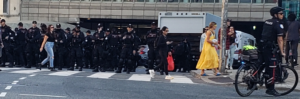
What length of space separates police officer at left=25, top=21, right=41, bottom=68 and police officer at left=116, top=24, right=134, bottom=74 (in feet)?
12.2

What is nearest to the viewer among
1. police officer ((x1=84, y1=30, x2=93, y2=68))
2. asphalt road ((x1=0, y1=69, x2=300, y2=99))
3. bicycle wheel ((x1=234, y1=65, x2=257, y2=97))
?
asphalt road ((x1=0, y1=69, x2=300, y2=99))

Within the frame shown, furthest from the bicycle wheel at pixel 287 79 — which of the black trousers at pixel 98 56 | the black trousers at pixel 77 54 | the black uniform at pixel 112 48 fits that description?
the black trousers at pixel 77 54

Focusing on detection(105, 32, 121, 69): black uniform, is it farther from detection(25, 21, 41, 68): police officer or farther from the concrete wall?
the concrete wall

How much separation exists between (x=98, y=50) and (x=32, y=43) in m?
2.79

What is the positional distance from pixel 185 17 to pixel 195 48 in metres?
1.41

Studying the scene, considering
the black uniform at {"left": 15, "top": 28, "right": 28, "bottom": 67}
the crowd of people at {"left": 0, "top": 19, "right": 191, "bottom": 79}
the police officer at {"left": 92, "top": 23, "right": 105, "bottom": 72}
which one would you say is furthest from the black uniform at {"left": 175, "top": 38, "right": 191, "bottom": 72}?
the black uniform at {"left": 15, "top": 28, "right": 28, "bottom": 67}

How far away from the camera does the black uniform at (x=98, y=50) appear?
17.5 meters

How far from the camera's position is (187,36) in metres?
21.8

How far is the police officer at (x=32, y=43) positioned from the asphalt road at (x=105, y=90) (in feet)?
18.0

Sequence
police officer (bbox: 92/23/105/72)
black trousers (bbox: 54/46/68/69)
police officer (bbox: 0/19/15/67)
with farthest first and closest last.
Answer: police officer (bbox: 0/19/15/67) < black trousers (bbox: 54/46/68/69) < police officer (bbox: 92/23/105/72)

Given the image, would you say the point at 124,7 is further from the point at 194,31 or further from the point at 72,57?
the point at 72,57

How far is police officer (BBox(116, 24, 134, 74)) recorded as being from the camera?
16453mm

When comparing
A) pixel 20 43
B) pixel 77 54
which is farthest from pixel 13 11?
pixel 77 54

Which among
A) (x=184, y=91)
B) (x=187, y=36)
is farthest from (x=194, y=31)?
(x=184, y=91)
